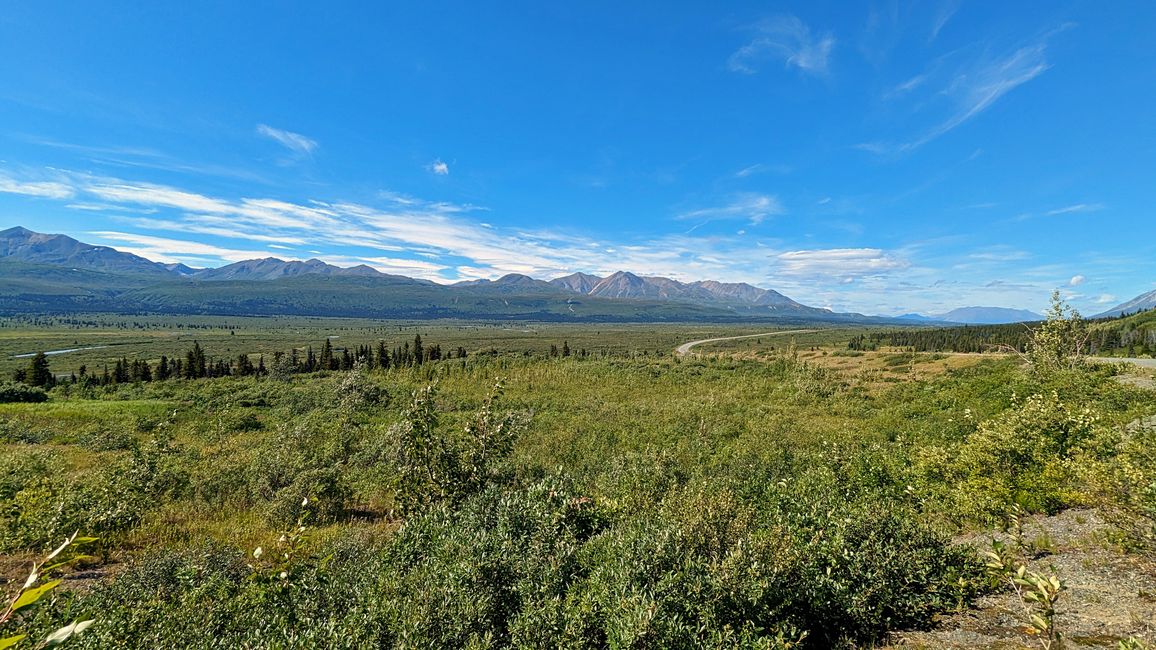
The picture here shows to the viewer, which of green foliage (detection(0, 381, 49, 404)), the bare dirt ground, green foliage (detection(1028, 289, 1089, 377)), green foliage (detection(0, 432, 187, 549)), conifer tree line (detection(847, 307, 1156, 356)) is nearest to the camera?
the bare dirt ground

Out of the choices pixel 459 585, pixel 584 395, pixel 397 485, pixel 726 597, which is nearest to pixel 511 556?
pixel 459 585

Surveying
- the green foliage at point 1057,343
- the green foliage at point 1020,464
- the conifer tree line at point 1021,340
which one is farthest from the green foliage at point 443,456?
the conifer tree line at point 1021,340

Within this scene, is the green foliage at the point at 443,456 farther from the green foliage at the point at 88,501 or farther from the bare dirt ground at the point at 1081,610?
the bare dirt ground at the point at 1081,610

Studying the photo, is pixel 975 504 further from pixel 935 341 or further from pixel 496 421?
pixel 935 341

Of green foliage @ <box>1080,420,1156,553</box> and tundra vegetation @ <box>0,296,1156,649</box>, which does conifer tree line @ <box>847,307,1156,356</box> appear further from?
green foliage @ <box>1080,420,1156,553</box>

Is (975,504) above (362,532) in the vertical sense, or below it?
above

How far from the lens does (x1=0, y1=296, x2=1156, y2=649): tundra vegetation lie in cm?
533

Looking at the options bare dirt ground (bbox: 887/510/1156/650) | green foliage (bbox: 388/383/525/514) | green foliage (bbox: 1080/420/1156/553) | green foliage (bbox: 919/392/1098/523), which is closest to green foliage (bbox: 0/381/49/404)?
green foliage (bbox: 388/383/525/514)

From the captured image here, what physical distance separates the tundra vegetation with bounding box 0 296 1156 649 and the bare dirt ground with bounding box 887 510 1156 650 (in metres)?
0.24

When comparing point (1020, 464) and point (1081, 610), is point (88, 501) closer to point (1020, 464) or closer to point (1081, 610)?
point (1081, 610)

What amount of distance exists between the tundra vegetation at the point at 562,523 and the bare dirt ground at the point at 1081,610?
0.80ft

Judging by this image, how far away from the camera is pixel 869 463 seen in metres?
12.7

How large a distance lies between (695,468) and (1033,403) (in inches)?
323

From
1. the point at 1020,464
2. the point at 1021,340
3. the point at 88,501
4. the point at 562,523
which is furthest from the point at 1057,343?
the point at 1021,340
